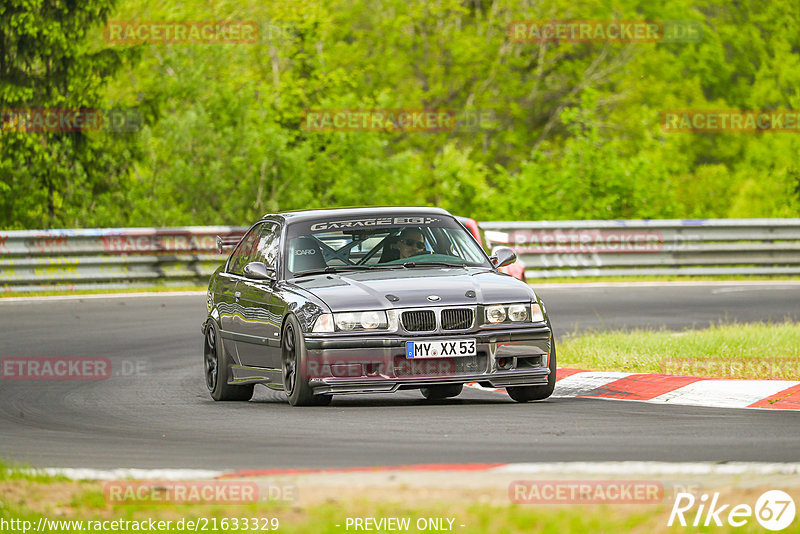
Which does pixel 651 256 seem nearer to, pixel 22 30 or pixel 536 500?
pixel 22 30

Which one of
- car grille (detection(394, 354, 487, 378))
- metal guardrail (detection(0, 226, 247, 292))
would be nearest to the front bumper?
car grille (detection(394, 354, 487, 378))

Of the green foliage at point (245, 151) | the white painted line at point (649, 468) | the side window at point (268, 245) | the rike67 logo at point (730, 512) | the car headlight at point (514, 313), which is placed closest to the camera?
the rike67 logo at point (730, 512)

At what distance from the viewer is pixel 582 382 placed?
11.6 metres

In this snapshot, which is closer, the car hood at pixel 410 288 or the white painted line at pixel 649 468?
the white painted line at pixel 649 468

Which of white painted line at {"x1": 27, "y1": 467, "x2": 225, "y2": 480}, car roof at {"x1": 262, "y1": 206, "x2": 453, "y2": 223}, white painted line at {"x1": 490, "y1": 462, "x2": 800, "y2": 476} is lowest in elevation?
white painted line at {"x1": 27, "y1": 467, "x2": 225, "y2": 480}

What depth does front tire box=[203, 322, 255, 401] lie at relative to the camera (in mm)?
11570

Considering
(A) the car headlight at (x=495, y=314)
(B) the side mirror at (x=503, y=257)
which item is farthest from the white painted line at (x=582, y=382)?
(A) the car headlight at (x=495, y=314)

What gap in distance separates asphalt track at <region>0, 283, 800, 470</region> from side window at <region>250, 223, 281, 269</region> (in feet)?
3.71

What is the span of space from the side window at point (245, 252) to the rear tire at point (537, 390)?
105 inches

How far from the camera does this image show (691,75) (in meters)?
67.9

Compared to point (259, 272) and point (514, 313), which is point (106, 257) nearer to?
point (259, 272)

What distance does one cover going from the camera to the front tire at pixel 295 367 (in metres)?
9.99

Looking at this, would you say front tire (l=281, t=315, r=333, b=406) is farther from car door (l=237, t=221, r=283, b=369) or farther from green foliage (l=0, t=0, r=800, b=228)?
green foliage (l=0, t=0, r=800, b=228)

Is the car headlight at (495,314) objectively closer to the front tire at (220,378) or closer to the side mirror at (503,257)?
the side mirror at (503,257)
